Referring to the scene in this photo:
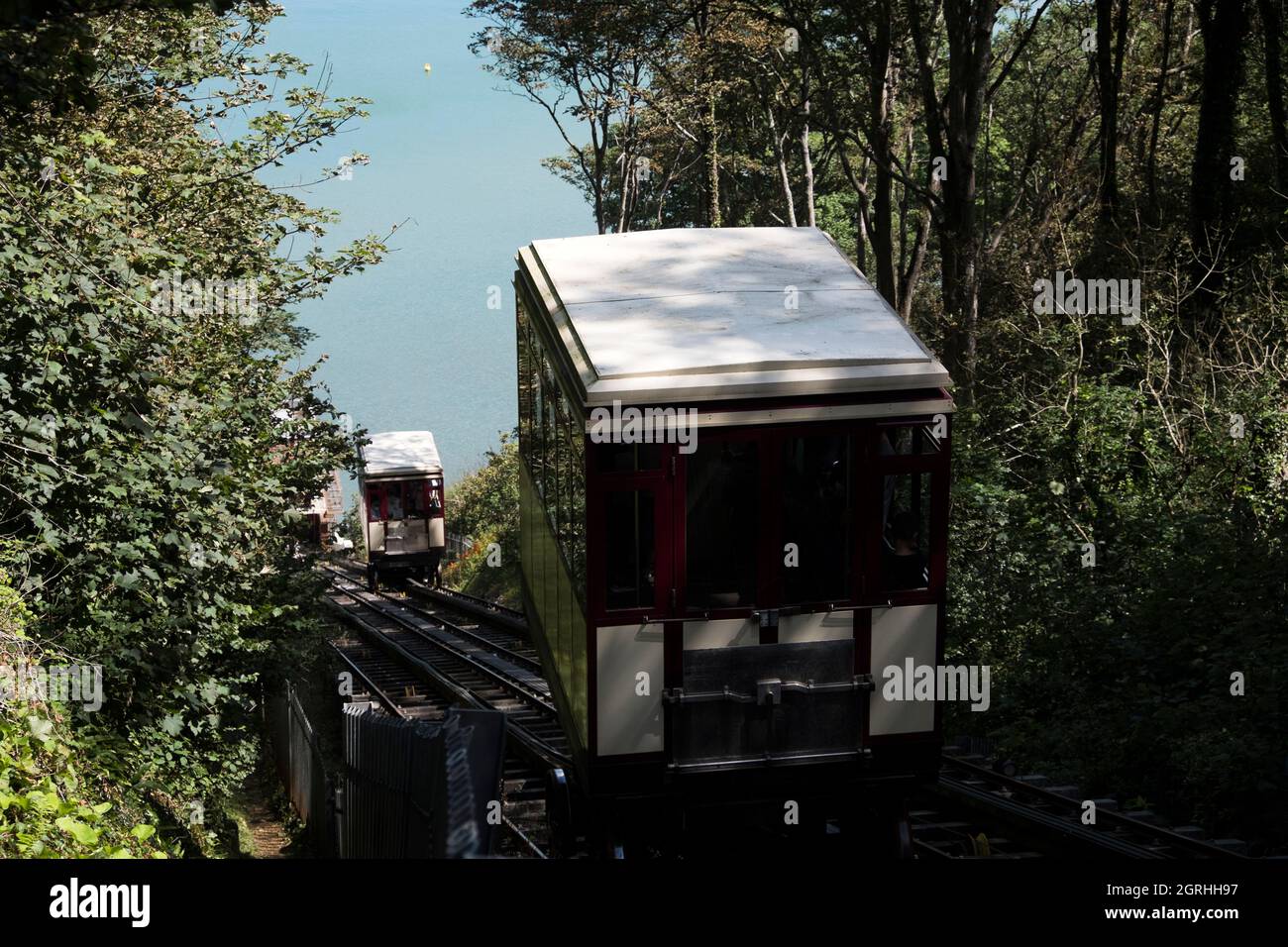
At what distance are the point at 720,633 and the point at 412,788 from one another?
6.32ft

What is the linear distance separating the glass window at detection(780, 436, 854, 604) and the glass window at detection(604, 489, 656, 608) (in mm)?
808

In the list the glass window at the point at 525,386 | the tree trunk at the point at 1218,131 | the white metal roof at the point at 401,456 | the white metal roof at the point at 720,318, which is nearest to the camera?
the white metal roof at the point at 720,318

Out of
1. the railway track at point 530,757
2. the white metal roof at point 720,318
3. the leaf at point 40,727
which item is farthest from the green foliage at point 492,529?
the leaf at point 40,727

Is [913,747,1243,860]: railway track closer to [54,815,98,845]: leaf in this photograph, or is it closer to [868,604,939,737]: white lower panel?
[868,604,939,737]: white lower panel

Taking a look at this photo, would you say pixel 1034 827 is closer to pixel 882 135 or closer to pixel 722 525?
pixel 722 525

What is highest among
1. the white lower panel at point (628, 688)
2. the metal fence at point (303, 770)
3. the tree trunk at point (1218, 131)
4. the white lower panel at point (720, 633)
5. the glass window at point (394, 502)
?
the tree trunk at point (1218, 131)

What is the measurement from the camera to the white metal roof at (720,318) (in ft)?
24.8

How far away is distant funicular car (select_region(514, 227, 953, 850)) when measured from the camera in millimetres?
7594

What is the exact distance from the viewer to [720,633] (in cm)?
771

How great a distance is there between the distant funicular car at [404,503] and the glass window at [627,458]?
2711cm

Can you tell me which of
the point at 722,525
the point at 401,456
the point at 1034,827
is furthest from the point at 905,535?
the point at 401,456

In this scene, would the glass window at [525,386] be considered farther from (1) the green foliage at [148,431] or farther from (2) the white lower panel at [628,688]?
(2) the white lower panel at [628,688]
